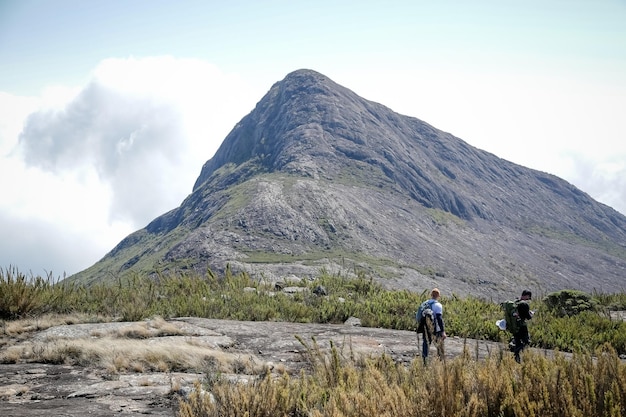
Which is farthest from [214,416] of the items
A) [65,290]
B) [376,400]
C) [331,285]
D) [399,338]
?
[331,285]

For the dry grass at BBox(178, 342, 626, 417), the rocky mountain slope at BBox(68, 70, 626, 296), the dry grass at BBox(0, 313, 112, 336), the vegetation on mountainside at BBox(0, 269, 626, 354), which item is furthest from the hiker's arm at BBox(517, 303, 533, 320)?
the rocky mountain slope at BBox(68, 70, 626, 296)

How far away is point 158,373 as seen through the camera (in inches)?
311

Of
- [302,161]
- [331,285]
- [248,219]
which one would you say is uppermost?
[302,161]

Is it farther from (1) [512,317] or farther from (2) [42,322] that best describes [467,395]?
(2) [42,322]

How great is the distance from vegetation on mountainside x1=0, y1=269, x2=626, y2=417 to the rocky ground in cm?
37

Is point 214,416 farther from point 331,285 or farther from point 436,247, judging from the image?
point 436,247

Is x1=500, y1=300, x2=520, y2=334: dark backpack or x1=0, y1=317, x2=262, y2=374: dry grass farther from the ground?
x1=500, y1=300, x2=520, y2=334: dark backpack

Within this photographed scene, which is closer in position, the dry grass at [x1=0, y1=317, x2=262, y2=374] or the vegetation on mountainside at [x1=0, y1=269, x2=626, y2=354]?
the dry grass at [x1=0, y1=317, x2=262, y2=374]

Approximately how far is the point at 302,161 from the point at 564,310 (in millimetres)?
173176

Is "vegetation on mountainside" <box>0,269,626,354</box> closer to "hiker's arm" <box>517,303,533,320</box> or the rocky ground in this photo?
the rocky ground

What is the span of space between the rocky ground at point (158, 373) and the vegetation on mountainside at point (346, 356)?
375 millimetres

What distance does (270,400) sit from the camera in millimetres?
5320

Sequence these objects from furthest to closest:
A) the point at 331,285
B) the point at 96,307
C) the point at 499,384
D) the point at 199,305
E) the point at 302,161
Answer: the point at 302,161
the point at 331,285
the point at 199,305
the point at 96,307
the point at 499,384

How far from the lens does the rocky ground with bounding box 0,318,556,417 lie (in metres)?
6.09
